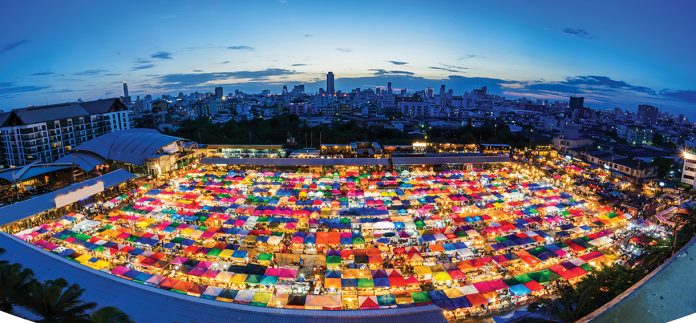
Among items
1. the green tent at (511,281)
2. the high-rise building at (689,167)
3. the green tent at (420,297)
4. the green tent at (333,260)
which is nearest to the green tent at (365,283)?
the green tent at (420,297)

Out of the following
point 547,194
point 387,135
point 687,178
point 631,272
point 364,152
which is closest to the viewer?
point 631,272

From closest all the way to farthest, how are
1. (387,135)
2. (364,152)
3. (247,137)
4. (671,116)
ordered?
(364,152) → (247,137) → (387,135) → (671,116)

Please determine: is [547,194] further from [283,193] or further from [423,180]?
[283,193]

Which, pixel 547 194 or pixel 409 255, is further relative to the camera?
pixel 547 194

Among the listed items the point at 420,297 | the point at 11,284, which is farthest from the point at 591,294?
the point at 11,284

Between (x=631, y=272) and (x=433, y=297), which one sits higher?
(x=631, y=272)

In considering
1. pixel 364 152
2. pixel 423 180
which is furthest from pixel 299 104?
pixel 423 180

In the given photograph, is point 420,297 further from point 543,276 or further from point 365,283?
point 543,276

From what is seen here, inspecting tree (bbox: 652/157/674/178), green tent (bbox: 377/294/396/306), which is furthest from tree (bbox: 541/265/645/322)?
tree (bbox: 652/157/674/178)
